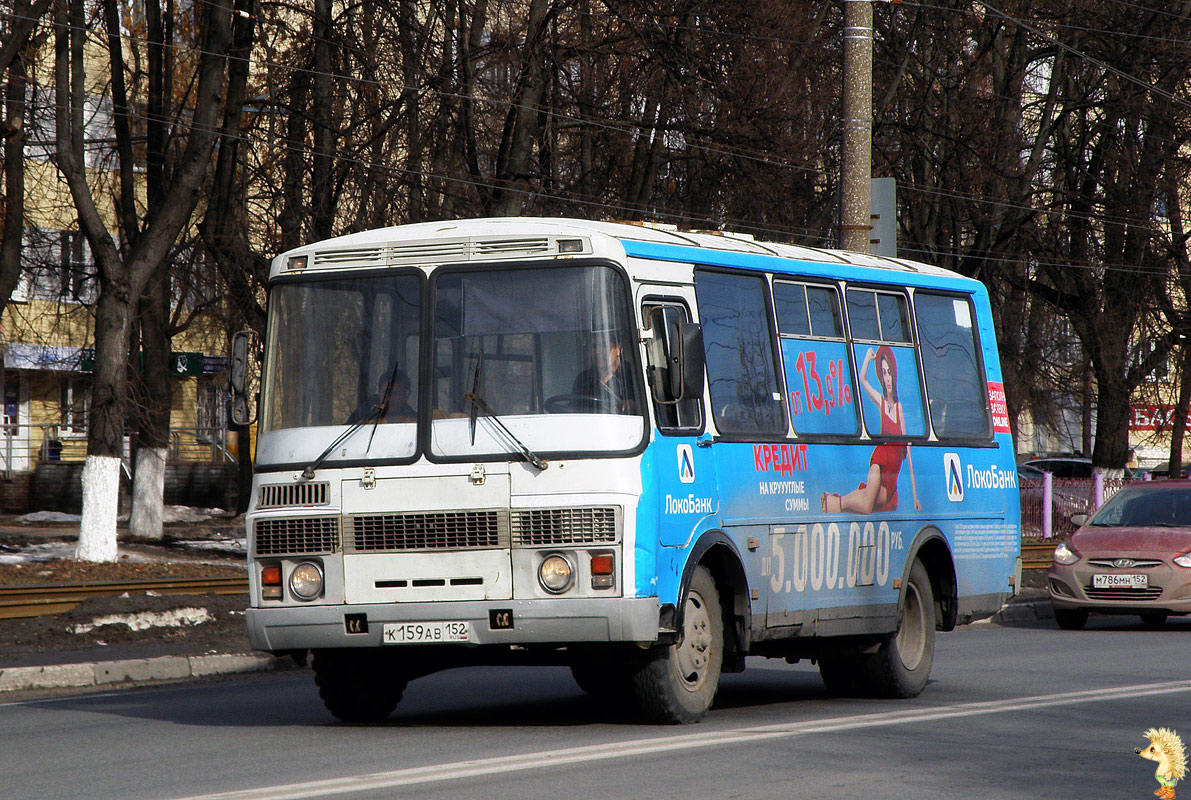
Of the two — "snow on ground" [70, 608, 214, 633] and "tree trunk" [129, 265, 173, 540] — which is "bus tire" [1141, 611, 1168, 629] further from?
"tree trunk" [129, 265, 173, 540]

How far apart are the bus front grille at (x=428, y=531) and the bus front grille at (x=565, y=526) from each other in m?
0.11

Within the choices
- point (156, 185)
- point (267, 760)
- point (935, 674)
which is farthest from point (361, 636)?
point (156, 185)

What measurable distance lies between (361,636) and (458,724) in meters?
1.04

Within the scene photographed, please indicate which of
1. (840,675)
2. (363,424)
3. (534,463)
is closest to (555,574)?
(534,463)

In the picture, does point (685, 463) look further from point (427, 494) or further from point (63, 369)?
point (63, 369)

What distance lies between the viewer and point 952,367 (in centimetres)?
1276

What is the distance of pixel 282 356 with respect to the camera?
9922 millimetres

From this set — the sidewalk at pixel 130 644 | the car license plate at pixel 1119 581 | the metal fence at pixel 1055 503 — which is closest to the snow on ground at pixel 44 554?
the sidewalk at pixel 130 644

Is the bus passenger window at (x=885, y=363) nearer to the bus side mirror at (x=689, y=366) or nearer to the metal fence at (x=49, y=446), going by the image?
the bus side mirror at (x=689, y=366)

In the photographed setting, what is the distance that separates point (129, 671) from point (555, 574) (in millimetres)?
5631

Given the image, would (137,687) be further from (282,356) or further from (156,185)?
(156,185)

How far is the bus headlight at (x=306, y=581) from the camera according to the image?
9438 millimetres

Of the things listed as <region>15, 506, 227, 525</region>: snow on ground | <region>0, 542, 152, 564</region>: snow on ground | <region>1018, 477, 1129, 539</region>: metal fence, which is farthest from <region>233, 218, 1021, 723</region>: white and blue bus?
<region>1018, 477, 1129, 539</region>: metal fence

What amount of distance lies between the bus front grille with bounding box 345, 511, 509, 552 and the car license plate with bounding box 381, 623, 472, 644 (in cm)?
42
